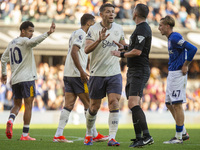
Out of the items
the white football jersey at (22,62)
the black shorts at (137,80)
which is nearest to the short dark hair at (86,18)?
the white football jersey at (22,62)

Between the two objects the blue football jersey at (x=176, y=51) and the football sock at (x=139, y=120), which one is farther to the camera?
the blue football jersey at (x=176, y=51)

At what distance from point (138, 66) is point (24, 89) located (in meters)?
2.64

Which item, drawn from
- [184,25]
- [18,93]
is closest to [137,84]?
[18,93]

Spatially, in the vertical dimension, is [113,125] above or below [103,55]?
below

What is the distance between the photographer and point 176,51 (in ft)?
25.7

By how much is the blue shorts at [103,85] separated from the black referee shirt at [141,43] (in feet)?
1.46

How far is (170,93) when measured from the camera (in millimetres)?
7930

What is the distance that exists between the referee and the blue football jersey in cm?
110

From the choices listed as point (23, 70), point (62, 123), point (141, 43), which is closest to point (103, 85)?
point (141, 43)

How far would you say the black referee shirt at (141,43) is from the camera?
260 inches

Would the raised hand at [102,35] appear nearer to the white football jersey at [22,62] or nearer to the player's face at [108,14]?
the player's face at [108,14]

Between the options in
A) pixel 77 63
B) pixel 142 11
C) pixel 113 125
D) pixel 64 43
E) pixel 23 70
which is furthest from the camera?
pixel 64 43

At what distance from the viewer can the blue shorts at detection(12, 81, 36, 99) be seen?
8.47m

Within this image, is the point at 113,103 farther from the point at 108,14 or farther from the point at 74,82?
the point at 108,14
